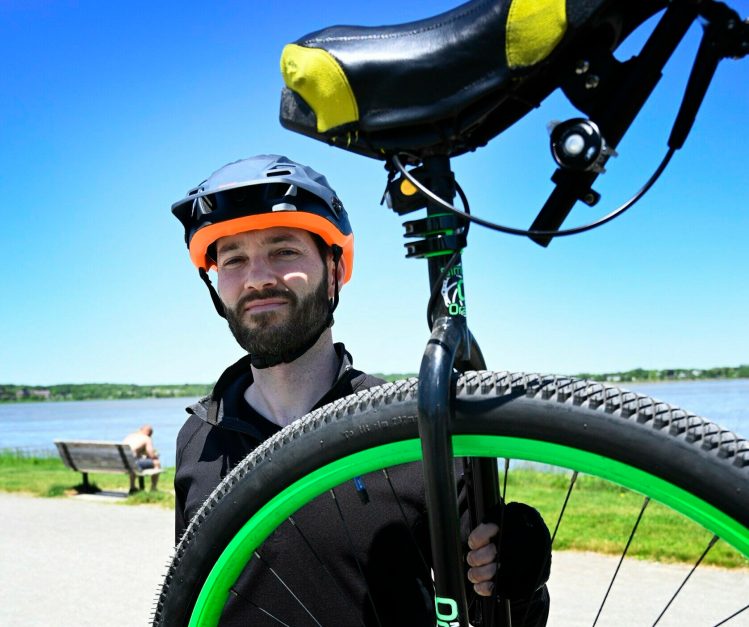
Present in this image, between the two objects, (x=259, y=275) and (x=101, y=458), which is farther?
(x=101, y=458)

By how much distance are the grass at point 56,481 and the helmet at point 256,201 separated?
26.2 feet

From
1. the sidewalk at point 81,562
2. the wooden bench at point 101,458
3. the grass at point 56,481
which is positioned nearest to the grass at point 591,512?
the grass at point 56,481

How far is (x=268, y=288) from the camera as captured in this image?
252cm

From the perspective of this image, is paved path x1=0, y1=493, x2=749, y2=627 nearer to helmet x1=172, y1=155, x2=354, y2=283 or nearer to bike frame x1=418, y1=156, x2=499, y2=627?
helmet x1=172, y1=155, x2=354, y2=283

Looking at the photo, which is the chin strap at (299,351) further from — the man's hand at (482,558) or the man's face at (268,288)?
the man's hand at (482,558)

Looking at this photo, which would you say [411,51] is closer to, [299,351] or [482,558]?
[482,558]

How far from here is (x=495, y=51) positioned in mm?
1260

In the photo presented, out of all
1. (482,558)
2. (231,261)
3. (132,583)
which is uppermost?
(231,261)

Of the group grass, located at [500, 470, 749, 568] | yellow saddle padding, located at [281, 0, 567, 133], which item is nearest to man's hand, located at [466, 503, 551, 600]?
yellow saddle padding, located at [281, 0, 567, 133]

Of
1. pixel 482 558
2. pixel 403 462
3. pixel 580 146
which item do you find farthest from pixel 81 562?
pixel 580 146

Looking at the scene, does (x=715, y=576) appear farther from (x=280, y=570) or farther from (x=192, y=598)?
(x=192, y=598)

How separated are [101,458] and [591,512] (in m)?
7.76

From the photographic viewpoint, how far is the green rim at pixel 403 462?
3.98 feet

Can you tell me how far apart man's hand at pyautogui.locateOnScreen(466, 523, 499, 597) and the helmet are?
130 centimetres
